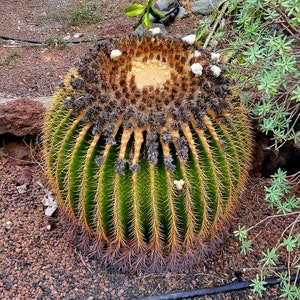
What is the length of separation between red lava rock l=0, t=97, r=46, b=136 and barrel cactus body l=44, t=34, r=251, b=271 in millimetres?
577

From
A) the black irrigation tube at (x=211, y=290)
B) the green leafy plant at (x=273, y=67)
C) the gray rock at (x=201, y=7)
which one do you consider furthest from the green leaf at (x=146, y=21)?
the black irrigation tube at (x=211, y=290)

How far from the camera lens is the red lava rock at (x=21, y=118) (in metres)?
2.50

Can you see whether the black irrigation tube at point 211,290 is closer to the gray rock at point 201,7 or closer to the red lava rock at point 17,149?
the red lava rock at point 17,149

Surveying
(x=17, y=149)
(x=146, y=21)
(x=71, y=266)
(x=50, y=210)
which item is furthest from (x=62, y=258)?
(x=146, y=21)

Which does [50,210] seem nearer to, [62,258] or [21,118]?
[62,258]

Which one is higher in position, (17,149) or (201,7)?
(17,149)

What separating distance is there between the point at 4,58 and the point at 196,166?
346 centimetres

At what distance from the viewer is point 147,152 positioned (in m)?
1.67

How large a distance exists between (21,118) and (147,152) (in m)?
1.10

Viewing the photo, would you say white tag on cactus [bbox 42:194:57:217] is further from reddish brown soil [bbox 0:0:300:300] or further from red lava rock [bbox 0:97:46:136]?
red lava rock [bbox 0:97:46:136]

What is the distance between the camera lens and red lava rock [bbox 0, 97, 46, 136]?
2504 mm

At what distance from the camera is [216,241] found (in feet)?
6.53

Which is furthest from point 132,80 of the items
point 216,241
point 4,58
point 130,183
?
point 4,58

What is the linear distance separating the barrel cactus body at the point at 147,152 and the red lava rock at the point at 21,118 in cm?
58
